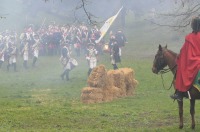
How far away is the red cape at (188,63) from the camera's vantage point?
9.70 meters

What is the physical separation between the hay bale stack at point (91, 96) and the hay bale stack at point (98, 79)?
23 cm

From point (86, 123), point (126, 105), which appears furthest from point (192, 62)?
point (126, 105)

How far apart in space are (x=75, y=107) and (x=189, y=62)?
17.8 feet

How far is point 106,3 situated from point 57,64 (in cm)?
1854

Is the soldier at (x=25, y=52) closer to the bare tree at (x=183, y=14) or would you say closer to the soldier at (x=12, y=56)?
the soldier at (x=12, y=56)

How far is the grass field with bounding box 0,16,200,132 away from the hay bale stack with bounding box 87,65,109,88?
76 centimetres

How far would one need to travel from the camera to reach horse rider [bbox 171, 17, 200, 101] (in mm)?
9703

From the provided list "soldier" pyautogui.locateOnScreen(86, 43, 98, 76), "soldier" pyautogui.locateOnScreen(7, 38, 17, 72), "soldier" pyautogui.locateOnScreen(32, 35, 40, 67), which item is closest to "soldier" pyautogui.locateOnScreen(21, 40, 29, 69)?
"soldier" pyautogui.locateOnScreen(32, 35, 40, 67)

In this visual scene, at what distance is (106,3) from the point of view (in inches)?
1836

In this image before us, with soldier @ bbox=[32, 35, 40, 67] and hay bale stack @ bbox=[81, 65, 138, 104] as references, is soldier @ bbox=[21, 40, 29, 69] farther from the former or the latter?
hay bale stack @ bbox=[81, 65, 138, 104]

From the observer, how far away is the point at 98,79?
51.1 feet

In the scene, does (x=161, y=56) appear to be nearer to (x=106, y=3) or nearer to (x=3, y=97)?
(x=3, y=97)

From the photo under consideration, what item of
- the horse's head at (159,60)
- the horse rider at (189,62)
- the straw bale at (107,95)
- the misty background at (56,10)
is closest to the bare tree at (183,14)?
the horse's head at (159,60)

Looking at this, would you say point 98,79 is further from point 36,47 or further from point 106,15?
point 106,15
